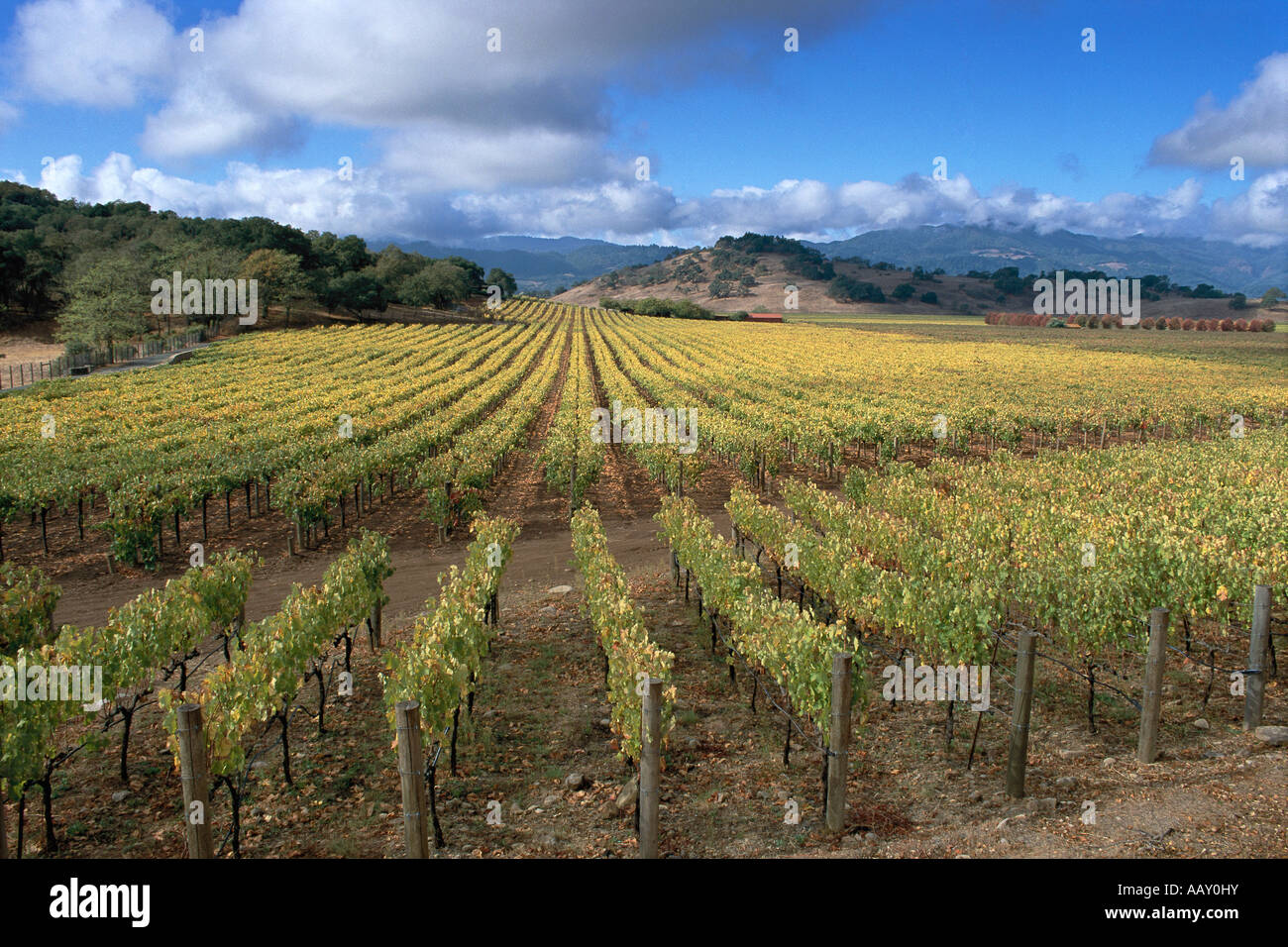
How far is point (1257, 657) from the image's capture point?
9.52m

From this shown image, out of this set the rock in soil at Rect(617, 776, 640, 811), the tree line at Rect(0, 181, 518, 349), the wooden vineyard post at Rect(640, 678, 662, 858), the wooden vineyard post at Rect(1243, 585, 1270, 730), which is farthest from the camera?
the tree line at Rect(0, 181, 518, 349)

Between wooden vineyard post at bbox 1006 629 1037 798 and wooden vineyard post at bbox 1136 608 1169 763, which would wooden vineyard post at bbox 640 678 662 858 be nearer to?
wooden vineyard post at bbox 1006 629 1037 798

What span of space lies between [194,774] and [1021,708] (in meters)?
8.17

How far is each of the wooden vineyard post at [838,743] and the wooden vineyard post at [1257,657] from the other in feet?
18.3

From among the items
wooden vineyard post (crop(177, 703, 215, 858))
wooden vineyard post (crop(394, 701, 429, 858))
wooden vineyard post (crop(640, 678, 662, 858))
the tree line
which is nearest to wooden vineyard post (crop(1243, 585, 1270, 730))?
wooden vineyard post (crop(640, 678, 662, 858))

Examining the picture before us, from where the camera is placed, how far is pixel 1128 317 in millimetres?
133875

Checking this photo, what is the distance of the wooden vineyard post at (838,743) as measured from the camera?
26.5ft

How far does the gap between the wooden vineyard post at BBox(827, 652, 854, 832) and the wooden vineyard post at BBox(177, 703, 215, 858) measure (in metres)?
6.02

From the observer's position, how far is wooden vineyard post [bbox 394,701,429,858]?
6.89 metres

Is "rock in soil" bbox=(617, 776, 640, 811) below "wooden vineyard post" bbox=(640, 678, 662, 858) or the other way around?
below

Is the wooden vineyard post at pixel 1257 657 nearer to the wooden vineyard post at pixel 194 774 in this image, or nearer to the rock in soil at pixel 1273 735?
the rock in soil at pixel 1273 735

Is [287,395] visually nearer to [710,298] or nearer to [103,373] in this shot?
[103,373]

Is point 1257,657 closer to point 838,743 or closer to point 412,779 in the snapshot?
point 838,743

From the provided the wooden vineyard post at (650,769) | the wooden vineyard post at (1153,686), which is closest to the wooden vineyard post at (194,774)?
the wooden vineyard post at (650,769)
